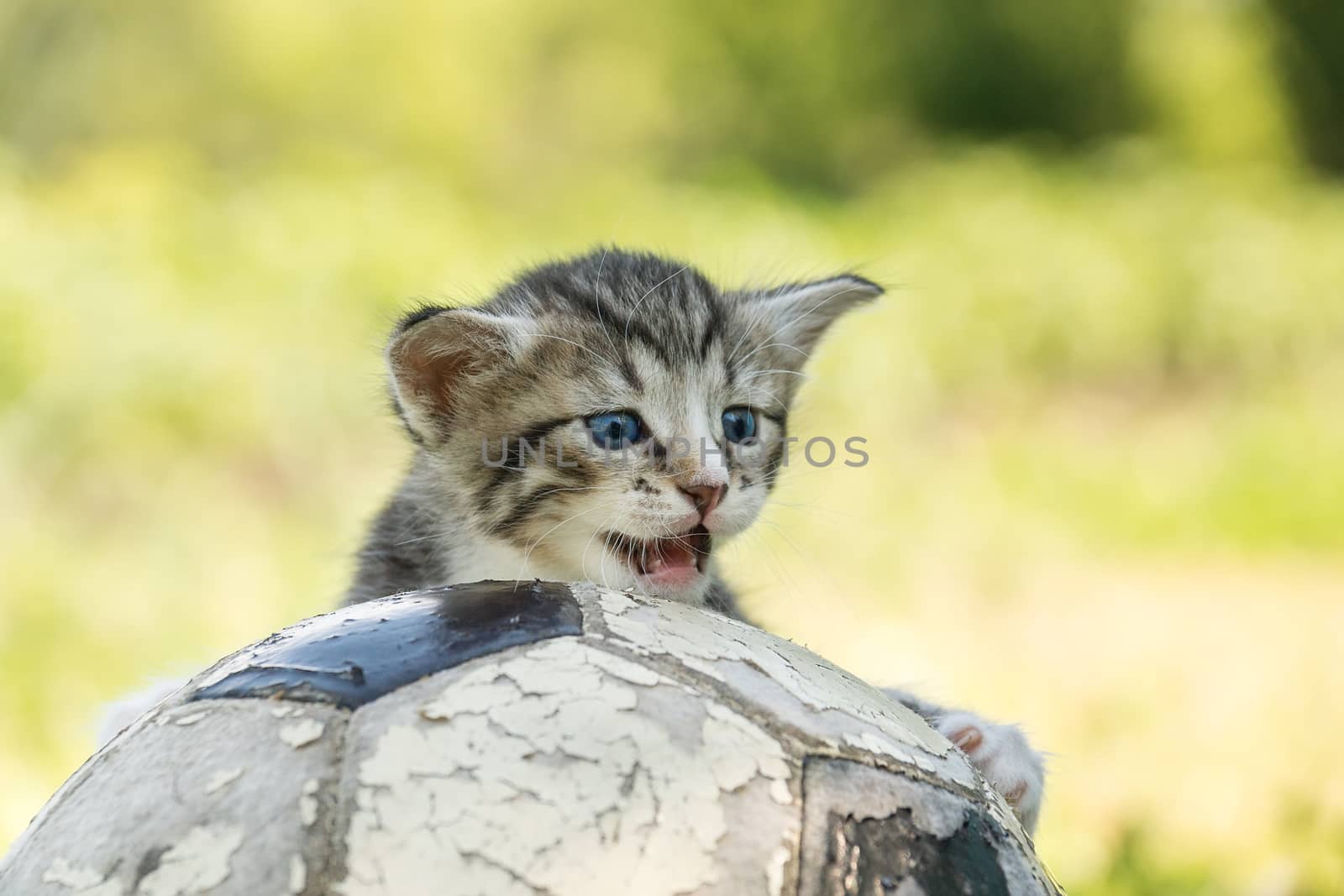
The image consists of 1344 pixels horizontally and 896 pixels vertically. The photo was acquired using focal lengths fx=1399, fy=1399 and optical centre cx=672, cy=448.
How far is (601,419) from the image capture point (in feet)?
9.43

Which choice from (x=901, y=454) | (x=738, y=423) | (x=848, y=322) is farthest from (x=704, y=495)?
(x=901, y=454)

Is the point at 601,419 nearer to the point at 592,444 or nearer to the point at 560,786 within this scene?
the point at 592,444

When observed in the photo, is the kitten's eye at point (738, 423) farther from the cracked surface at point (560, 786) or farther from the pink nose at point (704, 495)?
the cracked surface at point (560, 786)

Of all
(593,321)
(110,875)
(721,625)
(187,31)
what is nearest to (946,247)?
(187,31)

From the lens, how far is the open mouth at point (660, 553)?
2.75 m

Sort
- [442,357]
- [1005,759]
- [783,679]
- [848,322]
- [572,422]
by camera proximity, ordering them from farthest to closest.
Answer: [848,322]
[442,357]
[572,422]
[1005,759]
[783,679]

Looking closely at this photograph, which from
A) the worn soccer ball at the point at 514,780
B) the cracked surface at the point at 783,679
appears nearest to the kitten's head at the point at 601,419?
the cracked surface at the point at 783,679

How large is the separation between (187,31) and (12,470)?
16.2 feet

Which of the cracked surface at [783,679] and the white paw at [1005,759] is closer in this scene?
the cracked surface at [783,679]

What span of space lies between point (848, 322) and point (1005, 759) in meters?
2.83

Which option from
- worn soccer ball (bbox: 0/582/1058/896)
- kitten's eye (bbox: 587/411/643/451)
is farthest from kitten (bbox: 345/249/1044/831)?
worn soccer ball (bbox: 0/582/1058/896)

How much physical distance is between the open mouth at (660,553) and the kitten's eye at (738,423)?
0.31 metres

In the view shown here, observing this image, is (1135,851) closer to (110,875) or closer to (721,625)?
(721,625)

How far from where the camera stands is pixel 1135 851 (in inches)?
139
